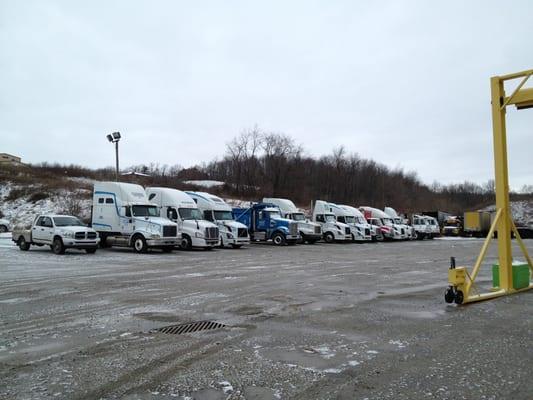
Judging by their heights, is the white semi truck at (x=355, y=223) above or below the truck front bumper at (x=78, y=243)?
above

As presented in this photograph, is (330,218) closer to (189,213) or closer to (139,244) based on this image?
(189,213)

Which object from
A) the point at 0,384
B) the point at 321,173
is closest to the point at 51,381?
the point at 0,384

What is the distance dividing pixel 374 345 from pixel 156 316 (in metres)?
3.89

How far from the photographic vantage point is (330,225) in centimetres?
3938

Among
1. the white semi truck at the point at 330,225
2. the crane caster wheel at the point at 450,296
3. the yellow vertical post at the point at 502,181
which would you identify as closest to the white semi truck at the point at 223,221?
the white semi truck at the point at 330,225

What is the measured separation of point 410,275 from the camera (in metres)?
14.5

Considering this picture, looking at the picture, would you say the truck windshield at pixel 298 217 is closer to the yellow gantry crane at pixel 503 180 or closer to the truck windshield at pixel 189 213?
the truck windshield at pixel 189 213

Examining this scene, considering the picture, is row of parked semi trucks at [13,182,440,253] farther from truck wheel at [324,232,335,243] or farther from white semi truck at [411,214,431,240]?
white semi truck at [411,214,431,240]

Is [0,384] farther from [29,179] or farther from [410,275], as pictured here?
[29,179]

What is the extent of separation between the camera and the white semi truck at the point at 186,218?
27.0 meters

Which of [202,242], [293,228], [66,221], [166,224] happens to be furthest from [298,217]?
[66,221]

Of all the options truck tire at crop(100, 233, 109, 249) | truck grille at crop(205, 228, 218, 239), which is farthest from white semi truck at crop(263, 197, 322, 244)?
truck tire at crop(100, 233, 109, 249)

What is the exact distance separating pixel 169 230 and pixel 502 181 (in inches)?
695

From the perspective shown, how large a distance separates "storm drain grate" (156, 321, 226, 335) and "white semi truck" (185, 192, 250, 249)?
72.0 ft
